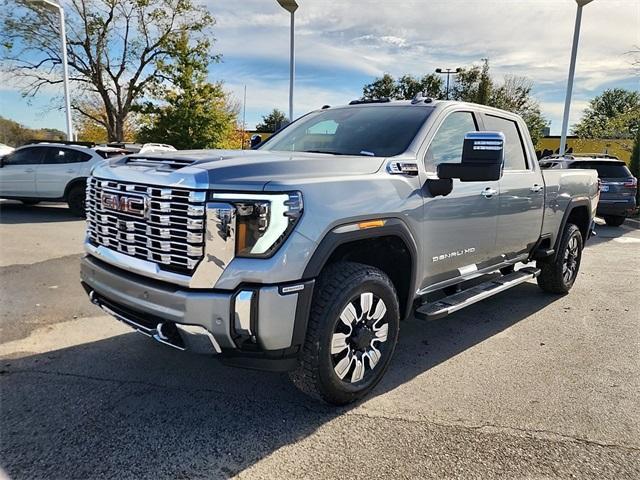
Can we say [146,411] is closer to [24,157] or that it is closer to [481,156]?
[481,156]

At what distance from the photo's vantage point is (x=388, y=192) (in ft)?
10.3

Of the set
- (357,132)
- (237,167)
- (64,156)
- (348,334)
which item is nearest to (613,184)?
(357,132)

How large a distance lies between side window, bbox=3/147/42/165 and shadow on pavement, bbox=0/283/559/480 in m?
9.10

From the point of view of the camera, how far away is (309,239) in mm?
2637

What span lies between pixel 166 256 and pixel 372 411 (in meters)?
1.60

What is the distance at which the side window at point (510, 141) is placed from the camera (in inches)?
181

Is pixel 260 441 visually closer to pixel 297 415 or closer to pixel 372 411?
pixel 297 415

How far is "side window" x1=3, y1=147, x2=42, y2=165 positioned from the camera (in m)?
11.3

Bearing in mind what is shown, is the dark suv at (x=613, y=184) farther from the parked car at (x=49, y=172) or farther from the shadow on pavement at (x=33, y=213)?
the shadow on pavement at (x=33, y=213)

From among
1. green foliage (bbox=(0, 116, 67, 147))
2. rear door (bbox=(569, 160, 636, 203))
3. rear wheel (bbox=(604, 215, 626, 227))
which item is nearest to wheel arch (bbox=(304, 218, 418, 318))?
rear door (bbox=(569, 160, 636, 203))

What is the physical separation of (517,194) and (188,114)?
20.5 metres

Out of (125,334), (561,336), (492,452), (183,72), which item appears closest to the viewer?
(492,452)

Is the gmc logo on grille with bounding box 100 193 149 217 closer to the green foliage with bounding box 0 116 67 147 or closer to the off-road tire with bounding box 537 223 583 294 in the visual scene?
the off-road tire with bounding box 537 223 583 294

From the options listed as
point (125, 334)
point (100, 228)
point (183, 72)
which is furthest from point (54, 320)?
point (183, 72)
